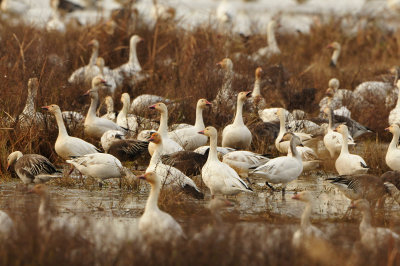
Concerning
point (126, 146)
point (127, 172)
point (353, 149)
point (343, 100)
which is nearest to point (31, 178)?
point (127, 172)

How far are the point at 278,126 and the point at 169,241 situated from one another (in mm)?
7300

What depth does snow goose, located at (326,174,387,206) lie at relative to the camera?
823 cm

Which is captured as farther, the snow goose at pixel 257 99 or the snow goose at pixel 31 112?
the snow goose at pixel 257 99

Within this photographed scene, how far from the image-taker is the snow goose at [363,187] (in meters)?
8.23

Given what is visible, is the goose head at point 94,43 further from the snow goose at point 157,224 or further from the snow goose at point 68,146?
the snow goose at point 157,224

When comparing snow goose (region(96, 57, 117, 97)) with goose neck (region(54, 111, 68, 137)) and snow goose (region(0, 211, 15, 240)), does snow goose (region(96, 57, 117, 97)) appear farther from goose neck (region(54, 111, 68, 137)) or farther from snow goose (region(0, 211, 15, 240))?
snow goose (region(0, 211, 15, 240))

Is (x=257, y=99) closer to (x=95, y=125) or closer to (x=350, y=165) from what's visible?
(x=95, y=125)

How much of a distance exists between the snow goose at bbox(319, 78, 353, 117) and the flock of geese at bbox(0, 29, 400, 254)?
0.07 ft

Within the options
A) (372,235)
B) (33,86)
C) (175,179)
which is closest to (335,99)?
(33,86)

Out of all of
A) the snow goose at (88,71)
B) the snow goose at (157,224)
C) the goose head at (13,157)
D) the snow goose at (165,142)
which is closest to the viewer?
the snow goose at (157,224)

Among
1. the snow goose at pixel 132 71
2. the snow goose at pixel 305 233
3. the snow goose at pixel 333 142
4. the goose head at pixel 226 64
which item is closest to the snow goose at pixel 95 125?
the goose head at pixel 226 64

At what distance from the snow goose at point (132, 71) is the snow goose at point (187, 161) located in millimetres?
5693

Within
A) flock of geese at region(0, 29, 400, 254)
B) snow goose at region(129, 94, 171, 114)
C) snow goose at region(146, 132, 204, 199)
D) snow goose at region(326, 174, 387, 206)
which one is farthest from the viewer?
snow goose at region(129, 94, 171, 114)

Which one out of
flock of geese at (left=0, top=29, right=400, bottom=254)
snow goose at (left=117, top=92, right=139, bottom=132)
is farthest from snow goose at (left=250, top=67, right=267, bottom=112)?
snow goose at (left=117, top=92, right=139, bottom=132)
